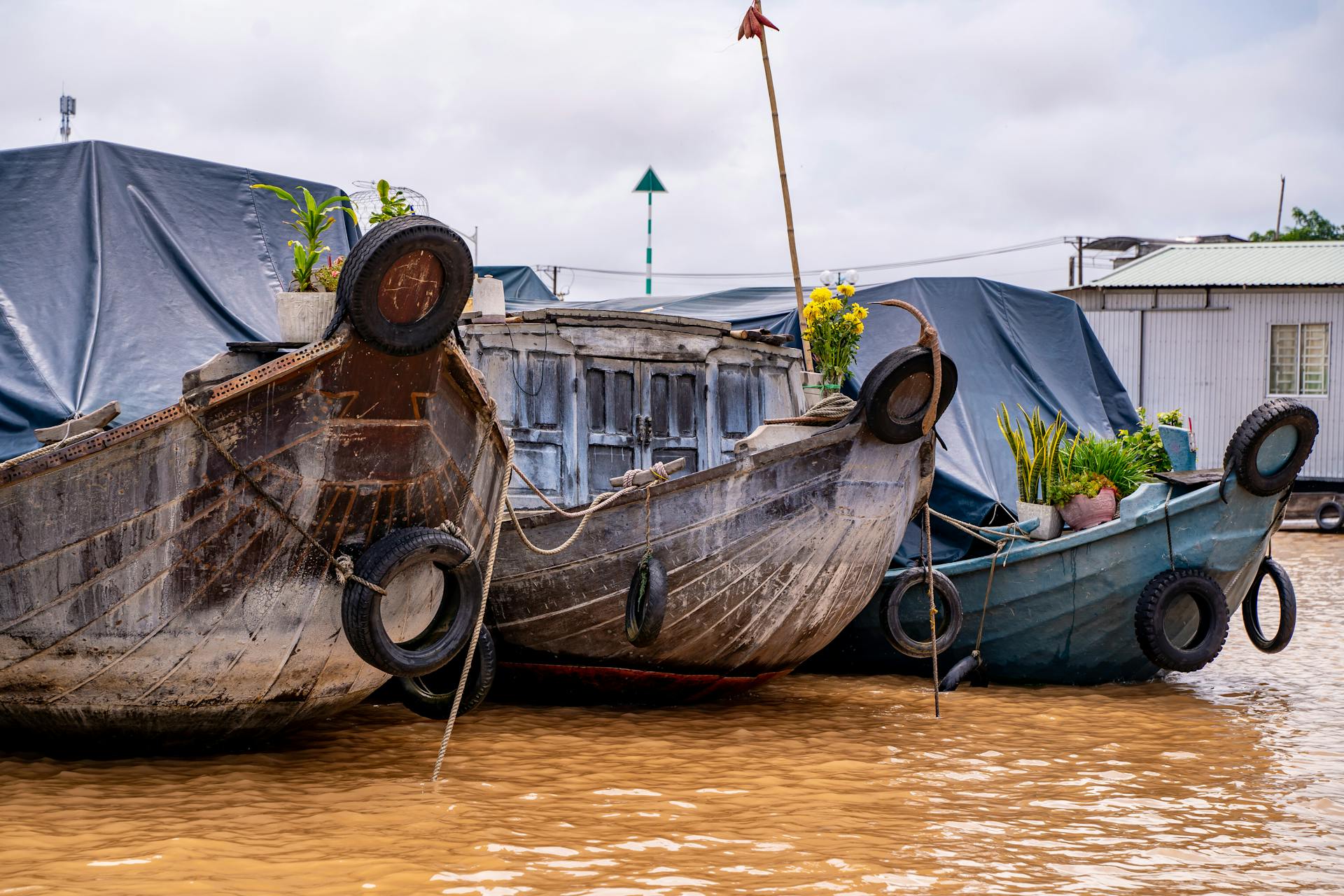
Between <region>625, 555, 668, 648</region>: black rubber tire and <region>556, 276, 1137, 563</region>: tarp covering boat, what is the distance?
9.61 feet

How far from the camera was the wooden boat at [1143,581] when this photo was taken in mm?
7035

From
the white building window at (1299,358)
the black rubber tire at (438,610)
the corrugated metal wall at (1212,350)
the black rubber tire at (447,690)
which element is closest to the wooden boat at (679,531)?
the black rubber tire at (447,690)

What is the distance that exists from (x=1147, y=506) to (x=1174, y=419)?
3.46 meters

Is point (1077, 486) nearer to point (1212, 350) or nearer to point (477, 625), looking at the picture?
point (477, 625)

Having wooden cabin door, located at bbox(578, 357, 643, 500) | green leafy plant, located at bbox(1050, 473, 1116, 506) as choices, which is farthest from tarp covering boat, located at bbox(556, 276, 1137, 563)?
wooden cabin door, located at bbox(578, 357, 643, 500)

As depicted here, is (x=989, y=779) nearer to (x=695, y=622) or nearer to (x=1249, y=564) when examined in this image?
(x=695, y=622)

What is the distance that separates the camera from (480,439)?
5.23 meters

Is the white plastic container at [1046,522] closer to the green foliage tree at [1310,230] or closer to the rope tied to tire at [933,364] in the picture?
the rope tied to tire at [933,364]

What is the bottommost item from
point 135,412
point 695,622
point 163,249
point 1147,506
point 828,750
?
point 828,750

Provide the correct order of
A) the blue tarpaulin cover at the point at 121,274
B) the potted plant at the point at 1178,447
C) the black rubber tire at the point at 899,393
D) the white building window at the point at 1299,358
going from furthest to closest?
1. the white building window at the point at 1299,358
2. the potted plant at the point at 1178,447
3. the blue tarpaulin cover at the point at 121,274
4. the black rubber tire at the point at 899,393

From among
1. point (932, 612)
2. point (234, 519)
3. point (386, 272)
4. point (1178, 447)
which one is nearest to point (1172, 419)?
point (1178, 447)

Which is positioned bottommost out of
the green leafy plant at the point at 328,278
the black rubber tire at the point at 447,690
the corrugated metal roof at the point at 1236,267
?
the black rubber tire at the point at 447,690

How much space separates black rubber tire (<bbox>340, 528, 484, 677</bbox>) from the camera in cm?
464

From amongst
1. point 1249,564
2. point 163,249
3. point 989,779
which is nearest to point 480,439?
point 989,779
